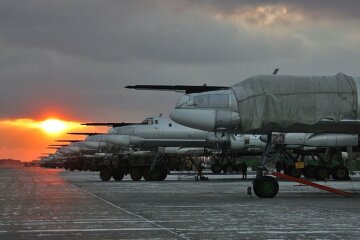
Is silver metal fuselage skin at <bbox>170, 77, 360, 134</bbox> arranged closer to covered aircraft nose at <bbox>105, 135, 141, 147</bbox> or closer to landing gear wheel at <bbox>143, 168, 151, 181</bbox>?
landing gear wheel at <bbox>143, 168, 151, 181</bbox>

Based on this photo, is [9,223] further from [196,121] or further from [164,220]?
[196,121]

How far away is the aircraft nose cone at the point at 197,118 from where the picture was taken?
908 inches

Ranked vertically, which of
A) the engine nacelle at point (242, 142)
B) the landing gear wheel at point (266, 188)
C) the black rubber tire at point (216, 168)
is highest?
the engine nacelle at point (242, 142)

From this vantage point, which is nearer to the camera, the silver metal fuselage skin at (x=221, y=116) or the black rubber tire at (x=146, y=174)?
the silver metal fuselage skin at (x=221, y=116)

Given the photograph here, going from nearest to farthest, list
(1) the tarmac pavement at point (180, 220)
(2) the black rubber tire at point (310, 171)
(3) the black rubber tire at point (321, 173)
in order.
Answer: (1) the tarmac pavement at point (180, 220), (3) the black rubber tire at point (321, 173), (2) the black rubber tire at point (310, 171)

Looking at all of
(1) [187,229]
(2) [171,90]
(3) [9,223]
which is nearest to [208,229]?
(1) [187,229]

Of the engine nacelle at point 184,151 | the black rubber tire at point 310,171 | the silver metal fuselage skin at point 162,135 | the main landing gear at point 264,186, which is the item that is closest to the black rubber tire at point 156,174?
the silver metal fuselage skin at point 162,135

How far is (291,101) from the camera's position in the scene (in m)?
22.4

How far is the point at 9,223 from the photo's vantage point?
1385 cm

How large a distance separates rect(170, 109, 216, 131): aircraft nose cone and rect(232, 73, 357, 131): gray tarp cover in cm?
119

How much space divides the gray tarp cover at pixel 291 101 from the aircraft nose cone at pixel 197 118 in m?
1.19

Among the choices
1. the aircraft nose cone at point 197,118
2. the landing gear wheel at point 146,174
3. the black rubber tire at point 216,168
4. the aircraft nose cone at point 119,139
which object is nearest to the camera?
the aircraft nose cone at point 197,118

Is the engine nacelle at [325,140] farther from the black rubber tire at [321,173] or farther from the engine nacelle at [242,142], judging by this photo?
the engine nacelle at [242,142]

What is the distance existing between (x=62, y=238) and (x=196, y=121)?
12.5 m
